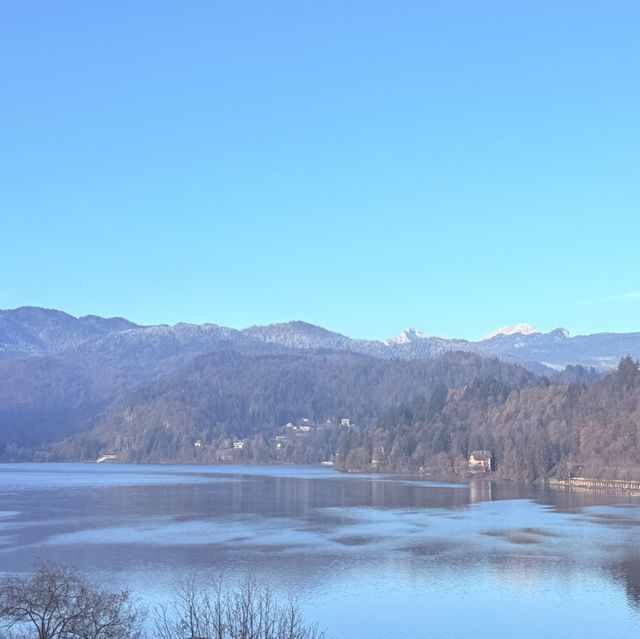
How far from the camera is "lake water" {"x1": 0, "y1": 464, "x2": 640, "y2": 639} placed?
163 ft

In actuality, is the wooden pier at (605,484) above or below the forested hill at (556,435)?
below

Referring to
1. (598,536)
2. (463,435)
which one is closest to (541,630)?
(598,536)

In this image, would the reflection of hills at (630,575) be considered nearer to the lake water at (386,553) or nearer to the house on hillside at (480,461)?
the lake water at (386,553)

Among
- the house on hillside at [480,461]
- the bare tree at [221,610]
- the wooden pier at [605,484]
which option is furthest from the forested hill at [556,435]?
the bare tree at [221,610]

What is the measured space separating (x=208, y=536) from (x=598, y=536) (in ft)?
104

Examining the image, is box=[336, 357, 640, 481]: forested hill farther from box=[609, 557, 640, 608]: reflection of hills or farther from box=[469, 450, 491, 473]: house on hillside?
box=[609, 557, 640, 608]: reflection of hills

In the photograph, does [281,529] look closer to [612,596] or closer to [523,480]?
[612,596]

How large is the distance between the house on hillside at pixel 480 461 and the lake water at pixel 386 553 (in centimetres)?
5281

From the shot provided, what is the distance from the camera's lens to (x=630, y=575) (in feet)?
195

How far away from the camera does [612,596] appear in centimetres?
5347

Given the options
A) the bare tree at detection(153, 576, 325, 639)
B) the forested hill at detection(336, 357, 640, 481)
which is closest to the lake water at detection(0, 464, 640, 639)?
the bare tree at detection(153, 576, 325, 639)

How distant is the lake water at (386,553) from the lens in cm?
4972

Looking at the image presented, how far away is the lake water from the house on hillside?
52809 millimetres

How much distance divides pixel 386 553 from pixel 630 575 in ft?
56.3
